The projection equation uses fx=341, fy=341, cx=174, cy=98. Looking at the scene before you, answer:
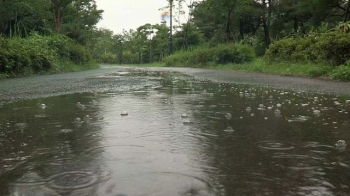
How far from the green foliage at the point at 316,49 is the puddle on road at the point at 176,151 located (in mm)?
7234

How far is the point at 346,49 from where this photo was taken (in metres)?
11.3

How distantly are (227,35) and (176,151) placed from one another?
89.2 feet

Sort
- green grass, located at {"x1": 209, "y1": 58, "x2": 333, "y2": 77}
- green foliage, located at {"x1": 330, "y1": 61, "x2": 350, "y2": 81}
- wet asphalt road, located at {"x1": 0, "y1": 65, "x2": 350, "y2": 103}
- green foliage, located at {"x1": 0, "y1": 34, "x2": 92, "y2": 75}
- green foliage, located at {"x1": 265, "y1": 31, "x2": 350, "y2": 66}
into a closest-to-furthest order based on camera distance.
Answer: wet asphalt road, located at {"x1": 0, "y1": 65, "x2": 350, "y2": 103} → green foliage, located at {"x1": 330, "y1": 61, "x2": 350, "y2": 81} → green foliage, located at {"x1": 265, "y1": 31, "x2": 350, "y2": 66} → green grass, located at {"x1": 209, "y1": 58, "x2": 333, "y2": 77} → green foliage, located at {"x1": 0, "y1": 34, "x2": 92, "y2": 75}

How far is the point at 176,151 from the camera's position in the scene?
9.24 ft

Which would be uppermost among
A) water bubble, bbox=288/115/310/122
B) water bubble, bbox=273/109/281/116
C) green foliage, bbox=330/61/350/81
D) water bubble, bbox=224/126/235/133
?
green foliage, bbox=330/61/350/81

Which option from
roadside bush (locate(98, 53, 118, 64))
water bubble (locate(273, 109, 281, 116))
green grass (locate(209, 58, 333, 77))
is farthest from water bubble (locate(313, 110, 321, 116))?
roadside bush (locate(98, 53, 118, 64))

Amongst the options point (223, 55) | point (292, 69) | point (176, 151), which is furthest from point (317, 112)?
point (223, 55)

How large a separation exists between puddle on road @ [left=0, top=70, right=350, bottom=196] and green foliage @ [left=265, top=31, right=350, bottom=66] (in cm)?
723

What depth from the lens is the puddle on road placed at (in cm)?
205

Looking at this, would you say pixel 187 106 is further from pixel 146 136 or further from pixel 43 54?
pixel 43 54

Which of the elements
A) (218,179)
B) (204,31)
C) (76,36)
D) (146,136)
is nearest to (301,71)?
(146,136)

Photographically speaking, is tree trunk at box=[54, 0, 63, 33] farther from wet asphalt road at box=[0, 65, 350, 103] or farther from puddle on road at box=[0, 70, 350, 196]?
puddle on road at box=[0, 70, 350, 196]

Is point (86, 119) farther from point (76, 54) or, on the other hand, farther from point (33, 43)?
point (76, 54)

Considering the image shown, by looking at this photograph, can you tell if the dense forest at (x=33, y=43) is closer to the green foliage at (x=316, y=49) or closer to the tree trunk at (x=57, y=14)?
the tree trunk at (x=57, y=14)
